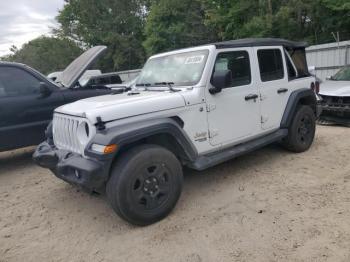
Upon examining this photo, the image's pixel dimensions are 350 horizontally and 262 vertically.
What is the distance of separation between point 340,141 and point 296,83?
1.61m

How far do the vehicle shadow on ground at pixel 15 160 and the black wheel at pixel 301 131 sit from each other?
15.1ft

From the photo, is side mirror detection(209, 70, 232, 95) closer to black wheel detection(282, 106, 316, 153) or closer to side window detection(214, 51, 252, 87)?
side window detection(214, 51, 252, 87)

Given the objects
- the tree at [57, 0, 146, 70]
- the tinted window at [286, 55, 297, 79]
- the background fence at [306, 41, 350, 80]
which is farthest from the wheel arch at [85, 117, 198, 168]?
the tree at [57, 0, 146, 70]

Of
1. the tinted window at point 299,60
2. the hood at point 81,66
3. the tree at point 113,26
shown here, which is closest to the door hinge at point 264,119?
the tinted window at point 299,60

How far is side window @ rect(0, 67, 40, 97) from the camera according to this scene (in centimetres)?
557

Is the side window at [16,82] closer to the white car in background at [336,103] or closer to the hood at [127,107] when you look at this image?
the hood at [127,107]

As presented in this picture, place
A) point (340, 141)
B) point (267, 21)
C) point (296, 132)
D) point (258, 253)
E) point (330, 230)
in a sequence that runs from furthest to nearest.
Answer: point (267, 21) < point (340, 141) < point (296, 132) < point (330, 230) < point (258, 253)

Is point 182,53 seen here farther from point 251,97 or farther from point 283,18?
point 283,18

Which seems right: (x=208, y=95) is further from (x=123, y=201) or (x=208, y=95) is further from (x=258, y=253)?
(x=258, y=253)

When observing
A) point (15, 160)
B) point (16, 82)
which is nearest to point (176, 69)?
point (16, 82)

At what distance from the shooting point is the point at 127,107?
3.53 metres

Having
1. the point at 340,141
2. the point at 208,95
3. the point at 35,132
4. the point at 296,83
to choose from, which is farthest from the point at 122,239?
the point at 340,141

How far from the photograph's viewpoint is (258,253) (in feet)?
9.91

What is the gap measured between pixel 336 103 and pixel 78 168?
19.5 feet
